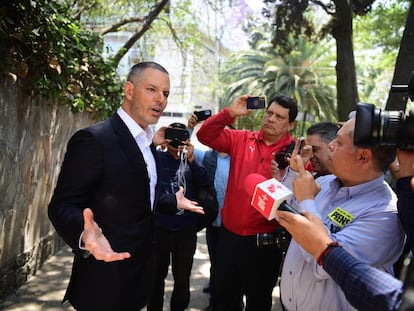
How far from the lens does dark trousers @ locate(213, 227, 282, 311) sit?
3102mm

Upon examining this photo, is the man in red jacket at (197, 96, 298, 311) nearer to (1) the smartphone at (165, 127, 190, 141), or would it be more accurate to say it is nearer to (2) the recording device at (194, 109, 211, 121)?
(1) the smartphone at (165, 127, 190, 141)

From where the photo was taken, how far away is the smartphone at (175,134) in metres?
3.43

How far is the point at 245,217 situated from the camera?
3131mm

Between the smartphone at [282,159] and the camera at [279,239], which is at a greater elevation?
the smartphone at [282,159]

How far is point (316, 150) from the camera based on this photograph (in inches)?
127

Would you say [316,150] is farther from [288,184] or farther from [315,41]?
[315,41]

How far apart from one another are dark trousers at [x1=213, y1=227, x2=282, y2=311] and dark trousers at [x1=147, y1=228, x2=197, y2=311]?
0.52 meters

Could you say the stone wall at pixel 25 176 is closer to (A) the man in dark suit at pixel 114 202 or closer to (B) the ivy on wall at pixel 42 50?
(B) the ivy on wall at pixel 42 50


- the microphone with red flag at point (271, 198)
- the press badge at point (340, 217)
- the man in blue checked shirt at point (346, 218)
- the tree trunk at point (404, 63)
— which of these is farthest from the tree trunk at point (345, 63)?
the microphone with red flag at point (271, 198)

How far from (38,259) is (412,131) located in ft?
15.3

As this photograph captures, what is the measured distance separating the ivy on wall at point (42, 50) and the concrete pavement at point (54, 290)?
2005 mm

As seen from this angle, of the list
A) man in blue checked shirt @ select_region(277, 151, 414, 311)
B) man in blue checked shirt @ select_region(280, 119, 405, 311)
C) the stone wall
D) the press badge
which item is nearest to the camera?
man in blue checked shirt @ select_region(280, 119, 405, 311)

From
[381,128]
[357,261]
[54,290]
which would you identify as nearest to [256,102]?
[381,128]

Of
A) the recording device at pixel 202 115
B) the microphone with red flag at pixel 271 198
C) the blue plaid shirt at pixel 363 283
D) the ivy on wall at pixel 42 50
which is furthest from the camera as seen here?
the recording device at pixel 202 115
